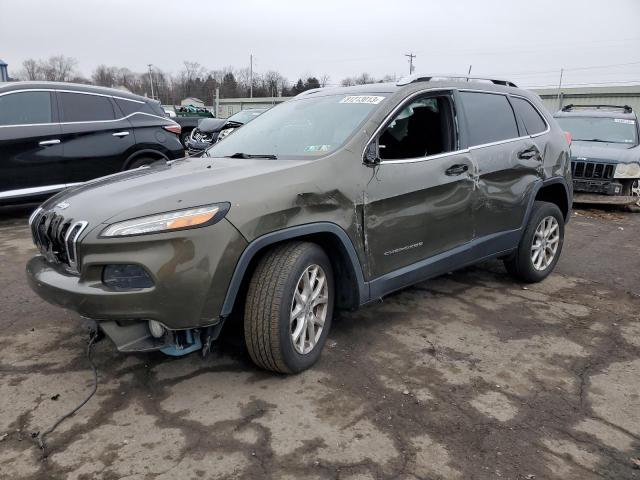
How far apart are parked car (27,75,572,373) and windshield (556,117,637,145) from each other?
19.4 feet

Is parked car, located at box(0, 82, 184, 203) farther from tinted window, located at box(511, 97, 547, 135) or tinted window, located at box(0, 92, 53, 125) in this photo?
tinted window, located at box(511, 97, 547, 135)

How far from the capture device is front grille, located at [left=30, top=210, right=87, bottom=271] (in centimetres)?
267

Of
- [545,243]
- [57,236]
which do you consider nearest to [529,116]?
[545,243]

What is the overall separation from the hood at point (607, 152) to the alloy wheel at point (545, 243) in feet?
14.9

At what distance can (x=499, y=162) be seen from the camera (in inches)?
165

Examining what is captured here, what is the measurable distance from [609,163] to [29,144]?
8462 millimetres

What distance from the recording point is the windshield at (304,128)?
11.2ft

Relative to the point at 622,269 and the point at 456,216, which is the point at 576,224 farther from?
the point at 456,216

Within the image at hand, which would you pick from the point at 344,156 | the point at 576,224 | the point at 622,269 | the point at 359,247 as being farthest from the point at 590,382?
the point at 576,224

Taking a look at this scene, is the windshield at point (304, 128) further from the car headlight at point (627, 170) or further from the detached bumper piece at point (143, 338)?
the car headlight at point (627, 170)

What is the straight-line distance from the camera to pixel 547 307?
4.31m

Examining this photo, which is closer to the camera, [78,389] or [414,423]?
[414,423]

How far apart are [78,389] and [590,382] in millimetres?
2931

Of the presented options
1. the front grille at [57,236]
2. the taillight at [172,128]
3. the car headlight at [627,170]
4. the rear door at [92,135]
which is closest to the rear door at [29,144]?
the rear door at [92,135]
